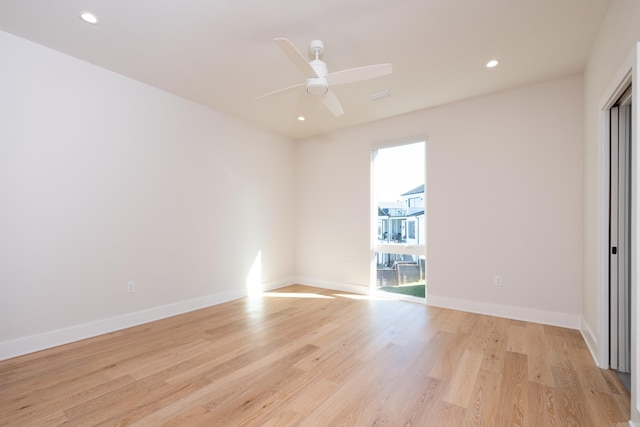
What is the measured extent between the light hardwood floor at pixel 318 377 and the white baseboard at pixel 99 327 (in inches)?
3.9

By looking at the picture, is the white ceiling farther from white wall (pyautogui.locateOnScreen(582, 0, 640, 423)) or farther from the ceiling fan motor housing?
the ceiling fan motor housing

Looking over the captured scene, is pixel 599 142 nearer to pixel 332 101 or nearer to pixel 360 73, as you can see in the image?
pixel 360 73

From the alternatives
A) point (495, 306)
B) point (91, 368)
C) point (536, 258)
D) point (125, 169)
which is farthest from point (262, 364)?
point (536, 258)

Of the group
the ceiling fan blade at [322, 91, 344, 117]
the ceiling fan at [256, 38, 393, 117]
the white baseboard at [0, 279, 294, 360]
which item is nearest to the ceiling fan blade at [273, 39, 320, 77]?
the ceiling fan at [256, 38, 393, 117]

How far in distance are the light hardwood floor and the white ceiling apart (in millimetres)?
2713

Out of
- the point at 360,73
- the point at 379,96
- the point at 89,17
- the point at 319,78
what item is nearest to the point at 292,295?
the point at 379,96

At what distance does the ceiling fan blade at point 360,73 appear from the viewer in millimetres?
2203

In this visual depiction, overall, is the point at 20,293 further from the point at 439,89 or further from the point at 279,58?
the point at 439,89

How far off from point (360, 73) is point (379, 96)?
1.44 meters

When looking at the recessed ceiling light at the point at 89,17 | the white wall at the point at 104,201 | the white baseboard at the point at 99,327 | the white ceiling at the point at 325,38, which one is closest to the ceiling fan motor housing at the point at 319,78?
the white ceiling at the point at 325,38

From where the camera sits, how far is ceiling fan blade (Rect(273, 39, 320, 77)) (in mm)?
1897

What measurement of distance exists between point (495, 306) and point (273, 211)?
351cm

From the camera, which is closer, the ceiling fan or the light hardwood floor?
the light hardwood floor

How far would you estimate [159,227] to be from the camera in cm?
350
